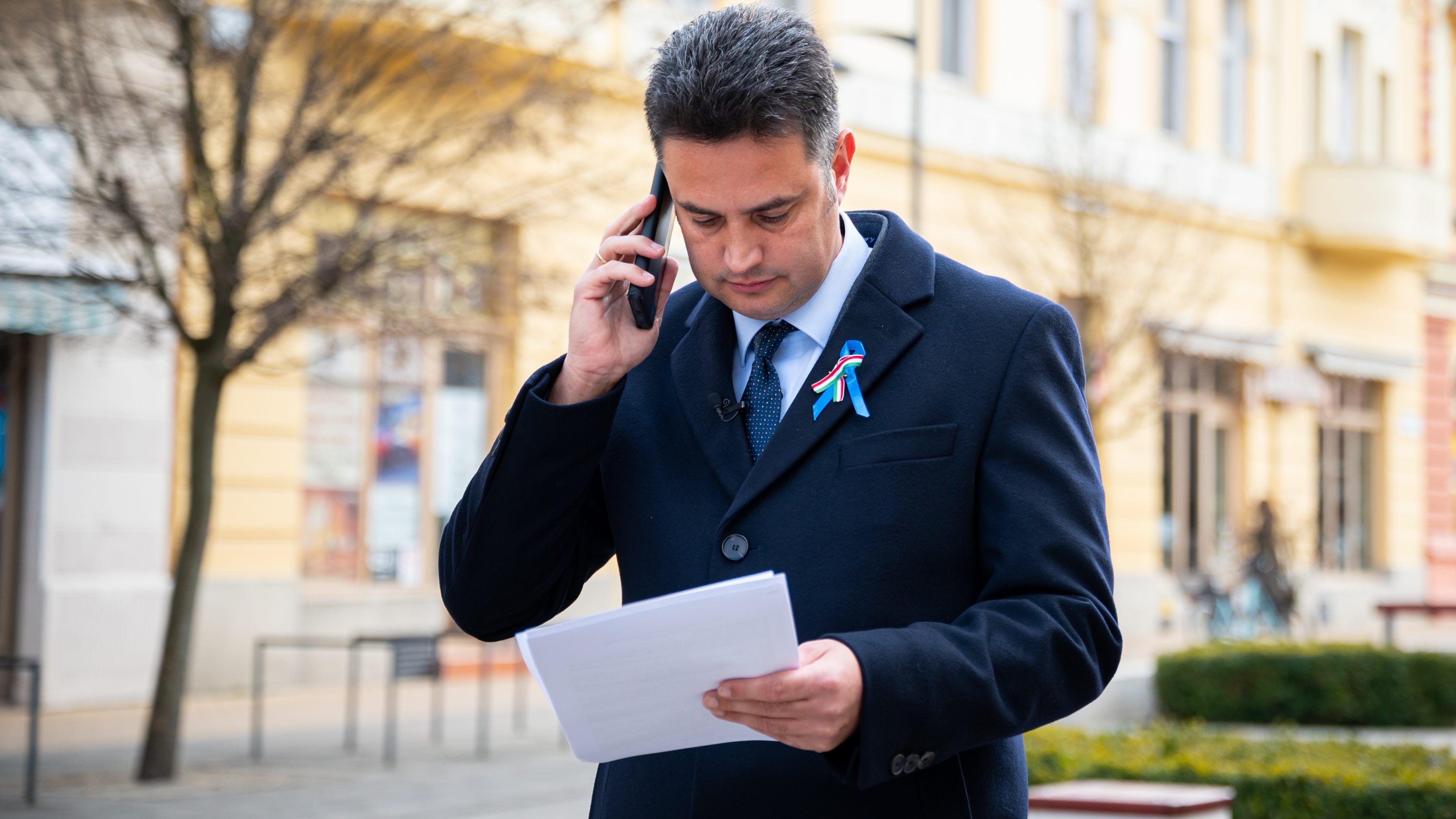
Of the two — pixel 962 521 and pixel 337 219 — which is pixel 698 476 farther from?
pixel 337 219

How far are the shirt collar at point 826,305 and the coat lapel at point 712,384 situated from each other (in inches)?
1.0

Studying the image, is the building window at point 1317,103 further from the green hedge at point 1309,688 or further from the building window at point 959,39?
the green hedge at point 1309,688

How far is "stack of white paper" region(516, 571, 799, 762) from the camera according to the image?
5.64 ft

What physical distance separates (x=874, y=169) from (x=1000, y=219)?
216 cm

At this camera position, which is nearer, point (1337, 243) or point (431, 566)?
point (431, 566)

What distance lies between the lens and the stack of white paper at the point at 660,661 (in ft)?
5.64

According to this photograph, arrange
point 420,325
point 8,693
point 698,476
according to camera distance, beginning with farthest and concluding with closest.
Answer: point 8,693
point 420,325
point 698,476

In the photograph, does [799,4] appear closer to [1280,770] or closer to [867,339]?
[1280,770]

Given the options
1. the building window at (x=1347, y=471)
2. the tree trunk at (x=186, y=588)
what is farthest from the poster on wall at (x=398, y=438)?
the building window at (x=1347, y=471)

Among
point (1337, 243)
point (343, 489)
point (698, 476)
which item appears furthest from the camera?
point (1337, 243)

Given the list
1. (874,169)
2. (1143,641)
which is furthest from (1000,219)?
(1143,641)

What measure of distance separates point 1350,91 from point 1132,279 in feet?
39.3

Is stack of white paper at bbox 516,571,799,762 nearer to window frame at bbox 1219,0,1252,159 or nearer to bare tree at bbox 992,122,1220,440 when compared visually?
bare tree at bbox 992,122,1220,440

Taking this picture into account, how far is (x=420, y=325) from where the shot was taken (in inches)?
365
